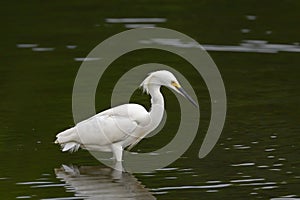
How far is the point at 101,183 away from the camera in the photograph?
10008 millimetres

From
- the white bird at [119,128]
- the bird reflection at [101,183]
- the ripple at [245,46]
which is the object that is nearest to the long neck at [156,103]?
the white bird at [119,128]

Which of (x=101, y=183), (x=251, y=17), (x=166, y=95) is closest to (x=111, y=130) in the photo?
(x=101, y=183)

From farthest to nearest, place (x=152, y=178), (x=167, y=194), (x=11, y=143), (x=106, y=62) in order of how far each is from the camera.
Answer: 1. (x=106, y=62)
2. (x=11, y=143)
3. (x=152, y=178)
4. (x=167, y=194)

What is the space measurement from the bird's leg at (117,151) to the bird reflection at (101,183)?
15 centimetres

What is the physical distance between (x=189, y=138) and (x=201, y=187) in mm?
1915

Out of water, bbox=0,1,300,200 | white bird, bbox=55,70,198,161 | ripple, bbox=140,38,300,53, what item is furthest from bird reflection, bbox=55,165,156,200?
ripple, bbox=140,38,300,53

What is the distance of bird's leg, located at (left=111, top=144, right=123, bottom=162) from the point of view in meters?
→ 10.5

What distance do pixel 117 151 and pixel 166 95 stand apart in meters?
3.38

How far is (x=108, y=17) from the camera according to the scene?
63.6 ft

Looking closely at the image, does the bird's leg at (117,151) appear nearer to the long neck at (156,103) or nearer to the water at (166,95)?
the water at (166,95)

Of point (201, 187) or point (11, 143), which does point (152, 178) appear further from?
point (11, 143)

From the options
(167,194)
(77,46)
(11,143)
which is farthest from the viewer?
(77,46)

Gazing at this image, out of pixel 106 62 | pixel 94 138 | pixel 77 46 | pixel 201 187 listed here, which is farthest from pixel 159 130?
pixel 77 46

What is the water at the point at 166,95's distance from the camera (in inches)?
386
